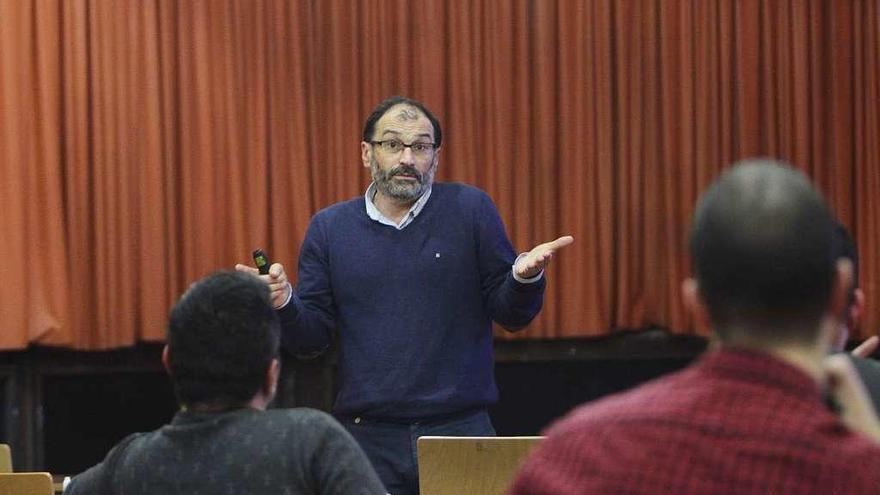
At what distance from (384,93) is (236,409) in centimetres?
266

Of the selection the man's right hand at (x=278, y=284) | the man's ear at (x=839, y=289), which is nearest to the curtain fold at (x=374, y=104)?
the man's right hand at (x=278, y=284)

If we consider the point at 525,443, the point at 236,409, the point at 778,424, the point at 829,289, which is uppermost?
the point at 829,289

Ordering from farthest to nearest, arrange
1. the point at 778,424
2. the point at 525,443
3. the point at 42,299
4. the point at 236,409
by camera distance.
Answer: the point at 42,299
the point at 525,443
the point at 236,409
the point at 778,424

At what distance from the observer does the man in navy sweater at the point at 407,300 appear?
11.1ft

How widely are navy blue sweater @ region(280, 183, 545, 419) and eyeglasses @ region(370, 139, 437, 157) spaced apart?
0.12 m

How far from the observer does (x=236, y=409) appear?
77.1 inches

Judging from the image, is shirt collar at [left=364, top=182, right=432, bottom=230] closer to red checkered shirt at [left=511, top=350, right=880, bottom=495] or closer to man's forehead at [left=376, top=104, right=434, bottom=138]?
man's forehead at [left=376, top=104, right=434, bottom=138]

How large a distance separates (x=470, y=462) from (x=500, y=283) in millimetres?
725

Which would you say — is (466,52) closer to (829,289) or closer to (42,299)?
(42,299)

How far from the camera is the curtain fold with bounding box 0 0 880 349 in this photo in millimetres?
4398

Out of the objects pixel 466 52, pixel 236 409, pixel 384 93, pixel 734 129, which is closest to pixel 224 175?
pixel 384 93

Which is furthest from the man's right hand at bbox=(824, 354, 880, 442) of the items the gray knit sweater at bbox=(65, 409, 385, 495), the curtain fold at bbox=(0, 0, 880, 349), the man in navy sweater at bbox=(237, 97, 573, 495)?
the curtain fold at bbox=(0, 0, 880, 349)

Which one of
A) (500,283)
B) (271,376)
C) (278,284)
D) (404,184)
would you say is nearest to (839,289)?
(271,376)

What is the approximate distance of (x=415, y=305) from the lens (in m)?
3.44
